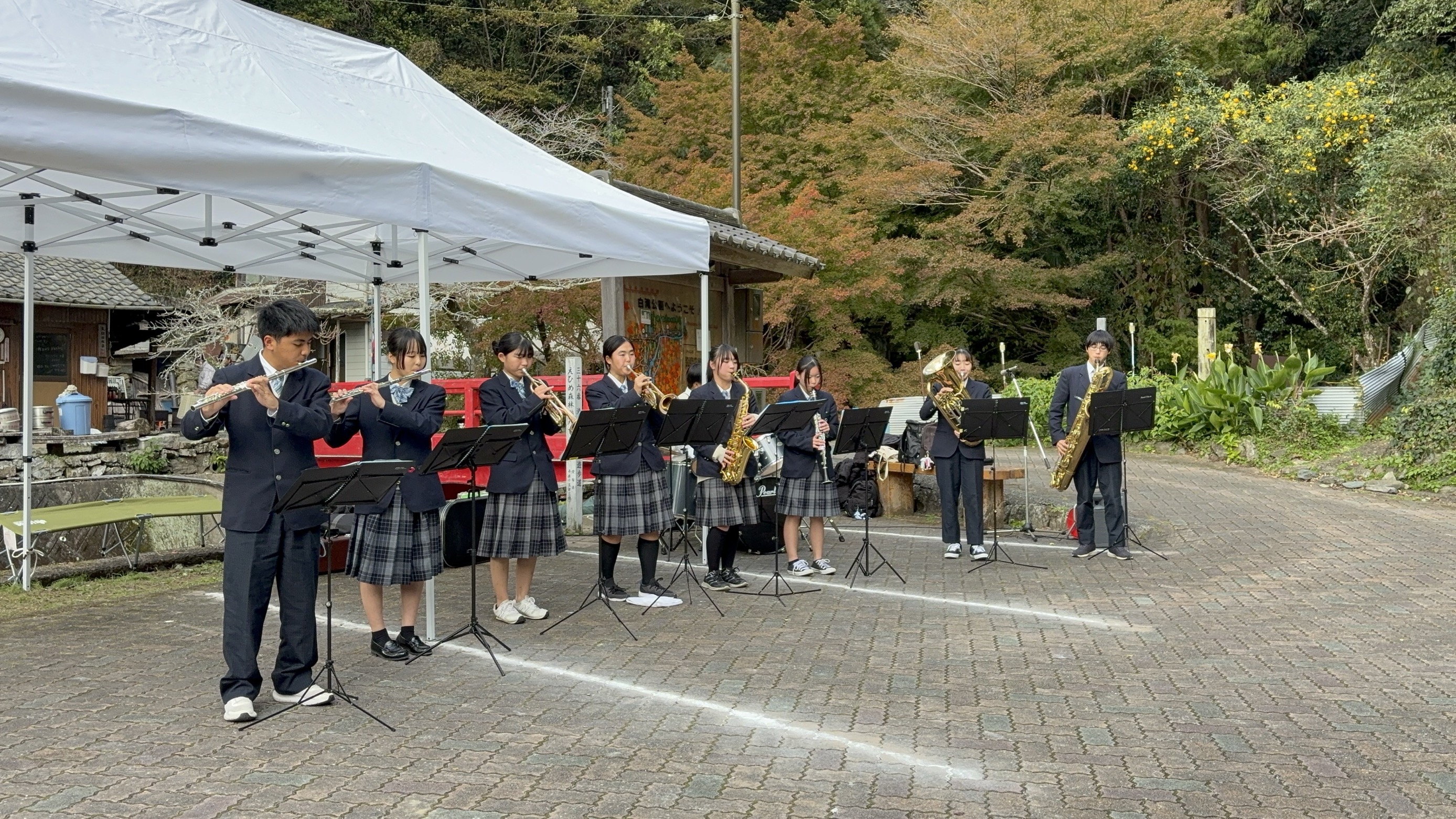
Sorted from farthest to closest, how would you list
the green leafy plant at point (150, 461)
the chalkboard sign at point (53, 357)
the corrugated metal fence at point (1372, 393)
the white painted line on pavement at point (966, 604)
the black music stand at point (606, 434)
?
the chalkboard sign at point (53, 357) < the green leafy plant at point (150, 461) < the corrugated metal fence at point (1372, 393) < the white painted line on pavement at point (966, 604) < the black music stand at point (606, 434)

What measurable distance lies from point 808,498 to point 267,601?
456 centimetres

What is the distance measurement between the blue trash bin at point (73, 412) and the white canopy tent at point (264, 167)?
50.2ft

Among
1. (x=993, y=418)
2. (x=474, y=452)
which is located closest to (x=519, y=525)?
(x=474, y=452)

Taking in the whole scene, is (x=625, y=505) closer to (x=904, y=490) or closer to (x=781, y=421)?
(x=781, y=421)

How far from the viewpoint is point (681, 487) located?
415 inches

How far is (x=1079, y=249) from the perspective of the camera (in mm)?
27859

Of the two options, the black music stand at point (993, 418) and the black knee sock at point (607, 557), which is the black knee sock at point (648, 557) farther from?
the black music stand at point (993, 418)

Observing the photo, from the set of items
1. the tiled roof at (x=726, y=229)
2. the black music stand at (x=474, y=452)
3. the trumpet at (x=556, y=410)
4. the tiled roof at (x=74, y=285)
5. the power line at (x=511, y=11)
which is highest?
the power line at (x=511, y=11)

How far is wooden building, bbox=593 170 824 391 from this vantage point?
11641 millimetres

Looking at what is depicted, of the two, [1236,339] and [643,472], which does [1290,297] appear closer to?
[1236,339]

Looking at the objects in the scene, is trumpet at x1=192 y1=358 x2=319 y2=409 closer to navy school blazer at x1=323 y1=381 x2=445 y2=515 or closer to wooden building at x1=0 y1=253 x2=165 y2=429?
navy school blazer at x1=323 y1=381 x2=445 y2=515

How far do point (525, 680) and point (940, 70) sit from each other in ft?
66.9

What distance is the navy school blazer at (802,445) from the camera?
8.68 metres

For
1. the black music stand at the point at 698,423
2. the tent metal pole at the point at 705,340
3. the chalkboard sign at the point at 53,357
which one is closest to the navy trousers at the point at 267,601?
the black music stand at the point at 698,423
